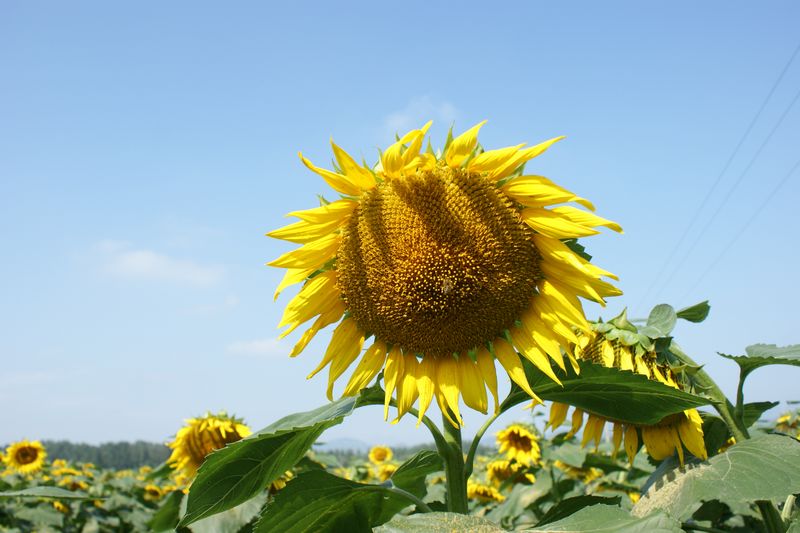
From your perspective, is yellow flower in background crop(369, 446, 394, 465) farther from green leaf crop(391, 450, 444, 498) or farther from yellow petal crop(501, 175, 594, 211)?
yellow petal crop(501, 175, 594, 211)

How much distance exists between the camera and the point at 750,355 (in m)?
2.56

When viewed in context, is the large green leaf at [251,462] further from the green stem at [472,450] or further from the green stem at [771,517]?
the green stem at [771,517]

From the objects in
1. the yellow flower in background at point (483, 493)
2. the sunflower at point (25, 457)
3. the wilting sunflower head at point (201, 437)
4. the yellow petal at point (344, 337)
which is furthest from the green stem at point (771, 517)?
the sunflower at point (25, 457)

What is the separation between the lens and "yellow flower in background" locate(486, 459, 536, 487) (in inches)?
308

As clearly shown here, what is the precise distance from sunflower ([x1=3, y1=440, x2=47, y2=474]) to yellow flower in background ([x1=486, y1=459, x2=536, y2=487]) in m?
9.97

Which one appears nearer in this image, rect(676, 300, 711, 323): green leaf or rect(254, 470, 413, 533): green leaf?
rect(254, 470, 413, 533): green leaf

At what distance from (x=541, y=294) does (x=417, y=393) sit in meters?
0.52

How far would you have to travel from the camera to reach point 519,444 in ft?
27.0

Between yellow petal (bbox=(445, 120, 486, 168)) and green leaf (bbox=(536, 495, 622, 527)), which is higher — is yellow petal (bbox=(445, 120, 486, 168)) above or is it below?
above

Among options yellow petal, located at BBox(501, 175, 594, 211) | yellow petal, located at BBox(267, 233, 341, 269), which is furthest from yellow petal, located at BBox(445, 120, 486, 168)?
yellow petal, located at BBox(267, 233, 341, 269)

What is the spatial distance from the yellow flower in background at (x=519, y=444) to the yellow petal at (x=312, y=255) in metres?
6.22

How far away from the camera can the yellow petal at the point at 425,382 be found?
7.28 ft

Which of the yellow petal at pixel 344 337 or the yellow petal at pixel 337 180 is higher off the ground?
the yellow petal at pixel 337 180

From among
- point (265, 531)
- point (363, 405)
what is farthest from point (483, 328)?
point (265, 531)
